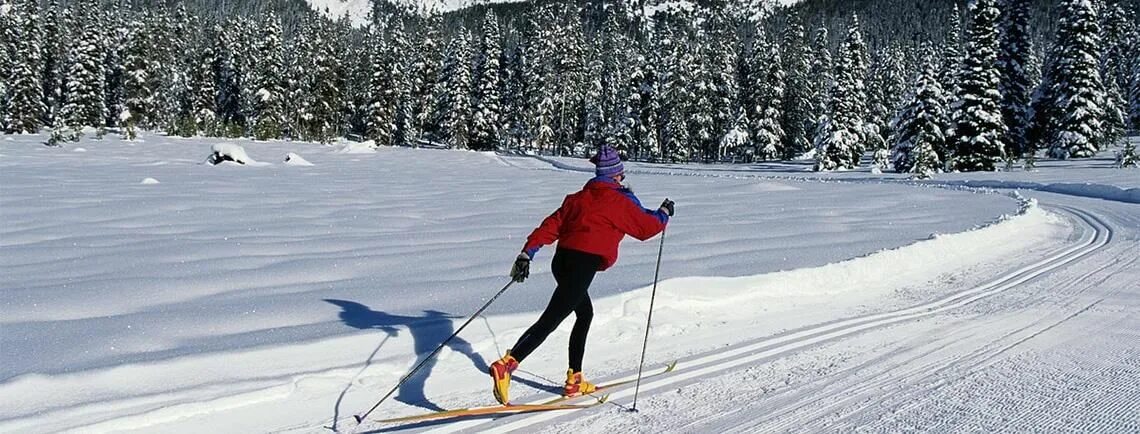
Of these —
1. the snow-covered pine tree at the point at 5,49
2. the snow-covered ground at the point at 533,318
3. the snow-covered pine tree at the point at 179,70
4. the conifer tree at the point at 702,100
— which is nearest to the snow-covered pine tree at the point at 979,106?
the conifer tree at the point at 702,100

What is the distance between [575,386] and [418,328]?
1.73m

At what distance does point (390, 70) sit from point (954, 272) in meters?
55.5

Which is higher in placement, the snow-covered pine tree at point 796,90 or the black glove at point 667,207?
the snow-covered pine tree at point 796,90

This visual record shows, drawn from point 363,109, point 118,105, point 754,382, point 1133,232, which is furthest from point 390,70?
→ point 754,382

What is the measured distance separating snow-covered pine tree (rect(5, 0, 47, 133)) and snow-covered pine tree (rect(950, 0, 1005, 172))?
164ft

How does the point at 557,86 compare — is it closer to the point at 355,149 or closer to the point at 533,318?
the point at 355,149

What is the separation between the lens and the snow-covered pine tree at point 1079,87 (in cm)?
3653

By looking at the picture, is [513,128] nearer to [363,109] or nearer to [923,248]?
[363,109]

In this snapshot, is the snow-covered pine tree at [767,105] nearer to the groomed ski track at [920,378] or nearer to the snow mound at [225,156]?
the snow mound at [225,156]

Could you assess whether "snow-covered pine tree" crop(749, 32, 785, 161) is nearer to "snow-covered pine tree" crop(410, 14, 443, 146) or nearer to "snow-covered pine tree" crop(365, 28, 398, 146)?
"snow-covered pine tree" crop(410, 14, 443, 146)

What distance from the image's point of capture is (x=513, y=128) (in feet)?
242

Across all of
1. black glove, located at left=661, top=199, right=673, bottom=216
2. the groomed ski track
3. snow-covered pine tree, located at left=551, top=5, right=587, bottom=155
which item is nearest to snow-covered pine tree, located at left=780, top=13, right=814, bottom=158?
snow-covered pine tree, located at left=551, top=5, right=587, bottom=155

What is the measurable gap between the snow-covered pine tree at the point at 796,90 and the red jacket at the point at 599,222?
57324mm

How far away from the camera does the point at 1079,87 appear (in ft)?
120
